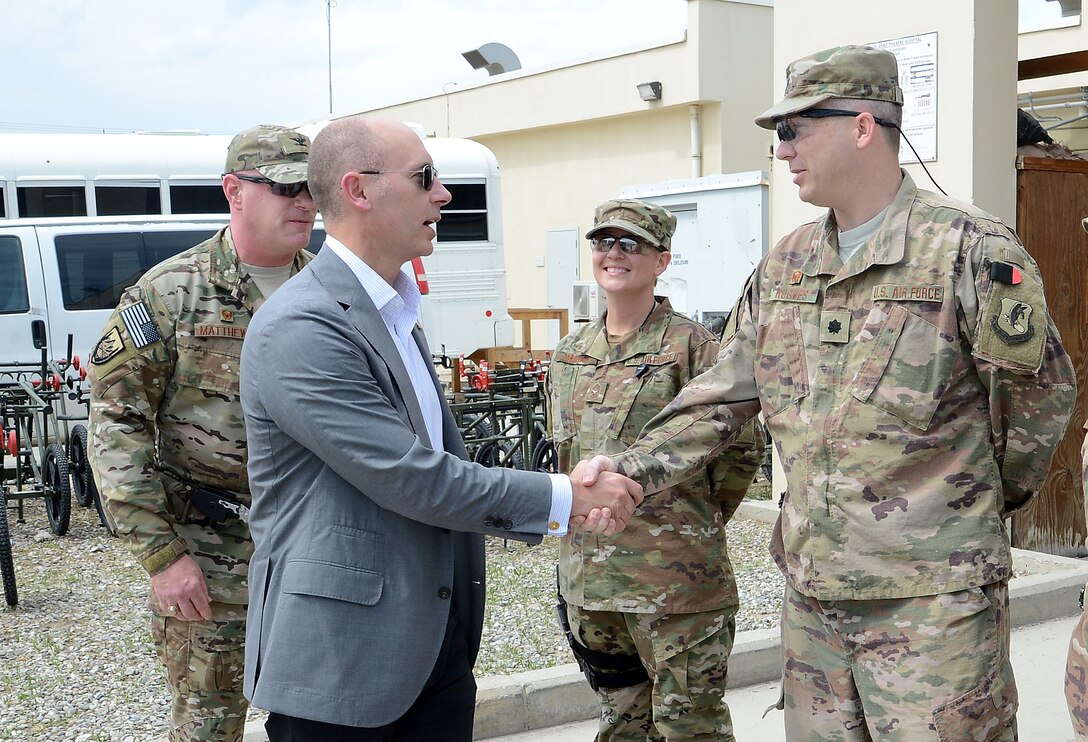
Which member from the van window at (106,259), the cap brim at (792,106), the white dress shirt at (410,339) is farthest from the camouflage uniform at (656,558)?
the van window at (106,259)

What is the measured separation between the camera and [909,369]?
2549mm

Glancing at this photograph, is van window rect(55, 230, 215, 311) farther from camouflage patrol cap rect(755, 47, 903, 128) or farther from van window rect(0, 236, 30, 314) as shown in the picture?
camouflage patrol cap rect(755, 47, 903, 128)

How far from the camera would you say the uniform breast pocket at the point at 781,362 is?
9.01ft

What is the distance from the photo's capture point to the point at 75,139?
45.3 ft

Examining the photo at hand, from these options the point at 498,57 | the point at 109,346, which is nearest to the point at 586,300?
the point at 109,346

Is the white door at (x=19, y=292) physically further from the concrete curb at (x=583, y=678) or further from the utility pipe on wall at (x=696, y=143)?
the utility pipe on wall at (x=696, y=143)

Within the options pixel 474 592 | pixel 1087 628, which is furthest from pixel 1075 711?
pixel 474 592

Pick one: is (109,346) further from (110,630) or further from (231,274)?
(110,630)

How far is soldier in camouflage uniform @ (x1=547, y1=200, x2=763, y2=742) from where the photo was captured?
3312 millimetres

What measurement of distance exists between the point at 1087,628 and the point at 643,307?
5.50ft

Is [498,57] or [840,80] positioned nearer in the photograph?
[840,80]

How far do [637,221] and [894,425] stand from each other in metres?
1.31

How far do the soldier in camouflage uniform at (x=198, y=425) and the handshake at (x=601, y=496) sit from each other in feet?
3.29

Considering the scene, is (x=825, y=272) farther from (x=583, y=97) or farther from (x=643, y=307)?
(x=583, y=97)
